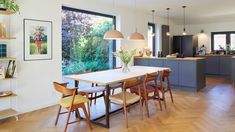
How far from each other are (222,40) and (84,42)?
656cm

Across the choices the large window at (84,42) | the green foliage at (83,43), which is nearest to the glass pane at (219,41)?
the large window at (84,42)

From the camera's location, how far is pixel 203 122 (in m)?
3.37

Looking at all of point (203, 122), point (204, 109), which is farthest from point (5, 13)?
point (204, 109)

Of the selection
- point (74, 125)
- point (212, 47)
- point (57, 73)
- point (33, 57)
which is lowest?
point (74, 125)

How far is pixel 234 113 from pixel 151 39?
15.8 ft

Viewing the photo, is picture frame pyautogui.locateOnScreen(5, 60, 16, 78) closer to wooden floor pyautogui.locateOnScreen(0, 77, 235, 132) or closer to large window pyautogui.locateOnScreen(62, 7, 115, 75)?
wooden floor pyautogui.locateOnScreen(0, 77, 235, 132)

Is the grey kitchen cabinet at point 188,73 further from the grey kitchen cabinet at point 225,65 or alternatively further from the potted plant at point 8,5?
the potted plant at point 8,5

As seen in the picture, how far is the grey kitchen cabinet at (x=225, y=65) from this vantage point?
27.1ft

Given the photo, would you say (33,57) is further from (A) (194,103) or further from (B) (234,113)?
(B) (234,113)

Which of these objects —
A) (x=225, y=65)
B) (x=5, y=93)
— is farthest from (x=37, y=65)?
(x=225, y=65)

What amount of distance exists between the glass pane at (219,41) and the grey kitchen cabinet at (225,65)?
2.92 feet

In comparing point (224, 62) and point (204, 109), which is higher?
point (224, 62)

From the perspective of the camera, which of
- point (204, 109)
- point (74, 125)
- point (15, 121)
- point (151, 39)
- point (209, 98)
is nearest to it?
point (74, 125)

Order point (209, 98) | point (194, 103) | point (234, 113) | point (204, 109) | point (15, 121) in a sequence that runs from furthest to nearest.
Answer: point (209, 98) → point (194, 103) → point (204, 109) → point (234, 113) → point (15, 121)
